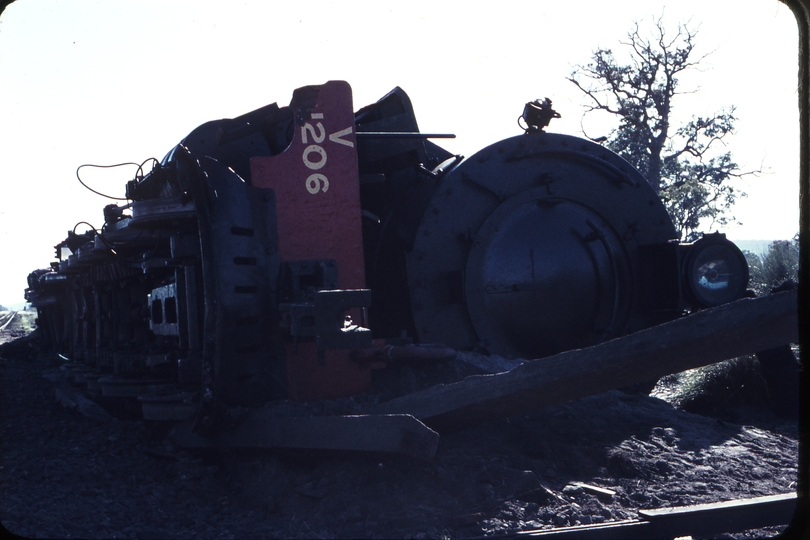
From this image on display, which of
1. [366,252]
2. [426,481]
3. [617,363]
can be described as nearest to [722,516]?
[617,363]

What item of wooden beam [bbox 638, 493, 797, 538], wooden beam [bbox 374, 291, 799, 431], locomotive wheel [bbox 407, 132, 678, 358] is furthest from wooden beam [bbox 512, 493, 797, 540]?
locomotive wheel [bbox 407, 132, 678, 358]

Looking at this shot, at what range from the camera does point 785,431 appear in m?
4.93

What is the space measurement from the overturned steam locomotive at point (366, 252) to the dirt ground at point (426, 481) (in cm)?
47

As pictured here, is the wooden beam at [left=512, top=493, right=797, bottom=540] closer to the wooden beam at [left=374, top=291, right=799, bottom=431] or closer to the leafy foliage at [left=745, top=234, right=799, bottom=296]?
the wooden beam at [left=374, top=291, right=799, bottom=431]

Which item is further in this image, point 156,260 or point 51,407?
point 51,407

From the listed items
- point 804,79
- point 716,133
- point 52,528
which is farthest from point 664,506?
point 716,133

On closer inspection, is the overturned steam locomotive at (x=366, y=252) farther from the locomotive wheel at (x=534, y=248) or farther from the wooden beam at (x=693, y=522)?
the wooden beam at (x=693, y=522)

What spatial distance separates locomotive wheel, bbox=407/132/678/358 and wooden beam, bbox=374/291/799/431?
3.71 ft

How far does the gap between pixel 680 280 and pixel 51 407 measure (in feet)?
17.1

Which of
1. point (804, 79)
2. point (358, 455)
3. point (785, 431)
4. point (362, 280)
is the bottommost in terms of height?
point (785, 431)

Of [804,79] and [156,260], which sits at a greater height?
[804,79]

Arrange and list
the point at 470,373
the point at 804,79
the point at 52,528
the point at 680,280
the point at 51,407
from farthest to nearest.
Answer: the point at 51,407 < the point at 680,280 < the point at 470,373 < the point at 52,528 < the point at 804,79

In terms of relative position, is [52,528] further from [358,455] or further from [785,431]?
[785,431]

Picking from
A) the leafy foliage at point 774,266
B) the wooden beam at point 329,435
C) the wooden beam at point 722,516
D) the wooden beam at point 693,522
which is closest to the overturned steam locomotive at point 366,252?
the wooden beam at point 329,435
